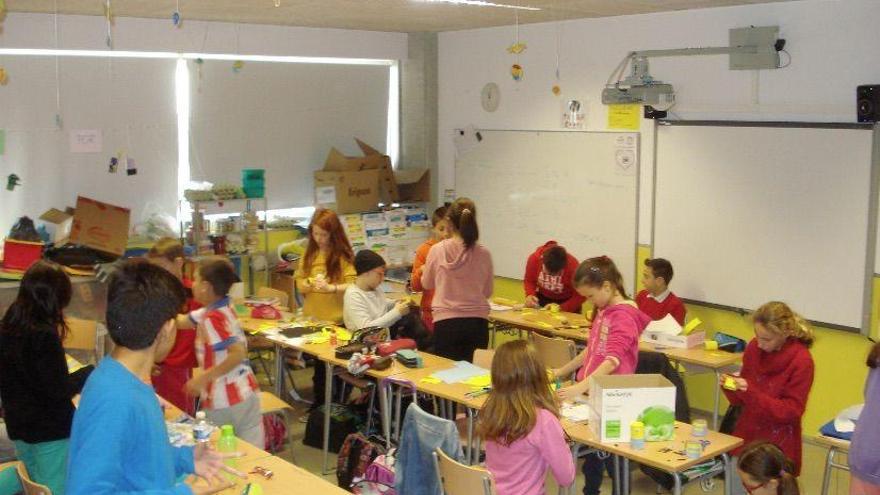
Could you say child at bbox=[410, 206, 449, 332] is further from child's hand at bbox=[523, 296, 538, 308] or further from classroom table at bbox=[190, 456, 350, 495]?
classroom table at bbox=[190, 456, 350, 495]

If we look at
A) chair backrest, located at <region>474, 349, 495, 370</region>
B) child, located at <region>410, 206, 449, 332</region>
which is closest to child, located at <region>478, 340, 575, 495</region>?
→ chair backrest, located at <region>474, 349, 495, 370</region>

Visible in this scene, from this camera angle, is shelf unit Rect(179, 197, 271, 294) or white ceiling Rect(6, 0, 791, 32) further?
shelf unit Rect(179, 197, 271, 294)

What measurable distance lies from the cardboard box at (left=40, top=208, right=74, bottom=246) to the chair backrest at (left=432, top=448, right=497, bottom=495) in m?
4.44

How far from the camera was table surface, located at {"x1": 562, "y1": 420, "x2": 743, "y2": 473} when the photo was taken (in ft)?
13.3

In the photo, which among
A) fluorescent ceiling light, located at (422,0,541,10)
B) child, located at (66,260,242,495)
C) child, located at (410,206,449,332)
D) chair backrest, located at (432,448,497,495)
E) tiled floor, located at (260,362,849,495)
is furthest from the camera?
child, located at (410,206,449,332)

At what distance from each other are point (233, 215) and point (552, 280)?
9.43 feet

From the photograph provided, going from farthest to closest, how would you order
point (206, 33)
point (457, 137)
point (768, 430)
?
point (457, 137) < point (206, 33) < point (768, 430)

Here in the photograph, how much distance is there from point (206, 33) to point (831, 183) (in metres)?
5.02

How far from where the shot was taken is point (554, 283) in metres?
7.34

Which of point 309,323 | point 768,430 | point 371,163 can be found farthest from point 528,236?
point 768,430

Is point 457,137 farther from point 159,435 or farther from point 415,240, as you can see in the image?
point 159,435

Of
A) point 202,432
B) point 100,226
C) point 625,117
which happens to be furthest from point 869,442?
point 100,226

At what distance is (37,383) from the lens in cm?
367

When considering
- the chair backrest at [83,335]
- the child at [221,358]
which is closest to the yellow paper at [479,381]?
the child at [221,358]
